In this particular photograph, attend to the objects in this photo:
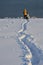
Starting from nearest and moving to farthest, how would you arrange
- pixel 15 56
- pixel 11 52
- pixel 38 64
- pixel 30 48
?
pixel 38 64
pixel 15 56
pixel 11 52
pixel 30 48

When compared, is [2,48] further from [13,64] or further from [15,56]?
[13,64]

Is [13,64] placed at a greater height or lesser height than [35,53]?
lesser

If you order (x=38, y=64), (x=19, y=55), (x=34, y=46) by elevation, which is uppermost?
(x=34, y=46)

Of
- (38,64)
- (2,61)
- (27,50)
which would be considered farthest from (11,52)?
(38,64)

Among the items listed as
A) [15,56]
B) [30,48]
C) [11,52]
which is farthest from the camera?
[30,48]

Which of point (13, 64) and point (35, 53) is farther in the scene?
point (35, 53)

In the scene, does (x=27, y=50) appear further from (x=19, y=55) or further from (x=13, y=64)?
(x=13, y=64)

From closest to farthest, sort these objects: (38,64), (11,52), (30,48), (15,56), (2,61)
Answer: (38,64) → (2,61) → (15,56) → (11,52) → (30,48)

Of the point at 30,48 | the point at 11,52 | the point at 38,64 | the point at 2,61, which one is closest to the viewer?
the point at 38,64

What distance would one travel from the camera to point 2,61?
21.0ft

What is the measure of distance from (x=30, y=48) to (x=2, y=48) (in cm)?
68

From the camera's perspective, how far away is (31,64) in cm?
605

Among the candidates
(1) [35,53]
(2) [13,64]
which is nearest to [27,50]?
(1) [35,53]

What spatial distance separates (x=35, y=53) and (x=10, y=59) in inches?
31.1
